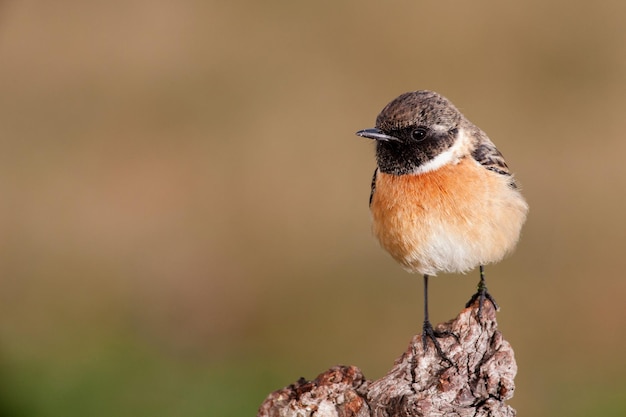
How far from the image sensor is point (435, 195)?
5.73 m

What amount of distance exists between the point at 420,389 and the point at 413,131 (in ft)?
5.41

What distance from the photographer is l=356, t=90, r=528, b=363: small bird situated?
5.60 meters

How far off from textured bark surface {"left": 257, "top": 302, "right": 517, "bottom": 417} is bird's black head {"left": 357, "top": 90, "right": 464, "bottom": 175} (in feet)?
4.13

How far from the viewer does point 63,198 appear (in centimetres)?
1304

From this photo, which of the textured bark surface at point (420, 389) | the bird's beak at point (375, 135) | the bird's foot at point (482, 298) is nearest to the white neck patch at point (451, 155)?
the bird's beak at point (375, 135)

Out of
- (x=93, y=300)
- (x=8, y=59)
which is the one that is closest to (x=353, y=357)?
(x=93, y=300)

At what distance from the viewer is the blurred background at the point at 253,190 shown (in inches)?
426

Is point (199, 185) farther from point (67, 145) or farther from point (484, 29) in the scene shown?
point (484, 29)

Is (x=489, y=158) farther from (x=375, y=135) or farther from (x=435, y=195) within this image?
(x=375, y=135)

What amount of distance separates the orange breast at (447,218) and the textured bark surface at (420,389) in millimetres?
719

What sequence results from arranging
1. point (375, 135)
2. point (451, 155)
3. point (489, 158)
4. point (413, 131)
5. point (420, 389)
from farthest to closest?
1. point (489, 158)
2. point (451, 155)
3. point (413, 131)
4. point (375, 135)
5. point (420, 389)

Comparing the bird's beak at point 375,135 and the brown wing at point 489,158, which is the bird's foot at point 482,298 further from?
the bird's beak at point 375,135

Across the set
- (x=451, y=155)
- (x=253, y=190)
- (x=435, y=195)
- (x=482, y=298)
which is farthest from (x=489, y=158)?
(x=253, y=190)

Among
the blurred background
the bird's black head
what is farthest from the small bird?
the blurred background
